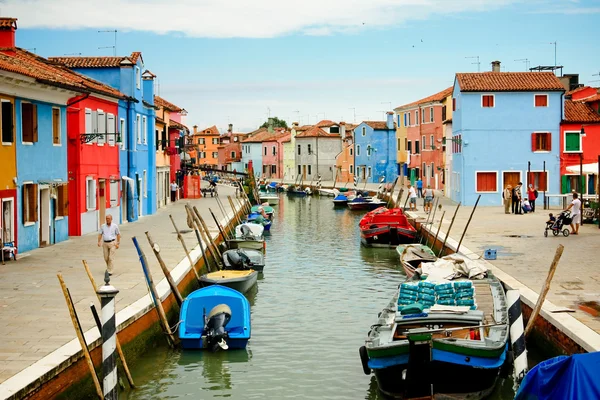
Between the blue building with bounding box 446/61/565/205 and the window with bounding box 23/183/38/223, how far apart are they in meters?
24.9

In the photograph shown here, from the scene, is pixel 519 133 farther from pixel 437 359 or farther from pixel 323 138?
pixel 323 138

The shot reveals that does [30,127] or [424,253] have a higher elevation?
[30,127]

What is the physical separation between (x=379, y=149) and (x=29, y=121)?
183 ft

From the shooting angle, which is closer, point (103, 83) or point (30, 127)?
point (30, 127)

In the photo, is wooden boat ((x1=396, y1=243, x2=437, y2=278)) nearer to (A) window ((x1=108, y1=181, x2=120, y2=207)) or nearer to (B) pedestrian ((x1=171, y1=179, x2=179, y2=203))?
(A) window ((x1=108, y1=181, x2=120, y2=207))

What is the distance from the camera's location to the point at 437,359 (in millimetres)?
11438

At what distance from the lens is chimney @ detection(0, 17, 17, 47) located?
27000mm

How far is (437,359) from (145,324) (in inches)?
217

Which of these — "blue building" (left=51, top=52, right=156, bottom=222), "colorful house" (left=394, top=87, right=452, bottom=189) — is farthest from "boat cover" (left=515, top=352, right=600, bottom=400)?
"colorful house" (left=394, top=87, right=452, bottom=189)

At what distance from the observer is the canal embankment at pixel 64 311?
10.4 meters

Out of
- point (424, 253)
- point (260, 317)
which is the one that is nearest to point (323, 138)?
point (424, 253)

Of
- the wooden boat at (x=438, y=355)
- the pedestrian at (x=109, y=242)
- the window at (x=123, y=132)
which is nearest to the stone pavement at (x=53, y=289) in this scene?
the pedestrian at (x=109, y=242)

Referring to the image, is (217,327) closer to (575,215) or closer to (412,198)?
(575,215)

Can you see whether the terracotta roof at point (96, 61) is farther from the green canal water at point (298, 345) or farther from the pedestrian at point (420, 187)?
the pedestrian at point (420, 187)
